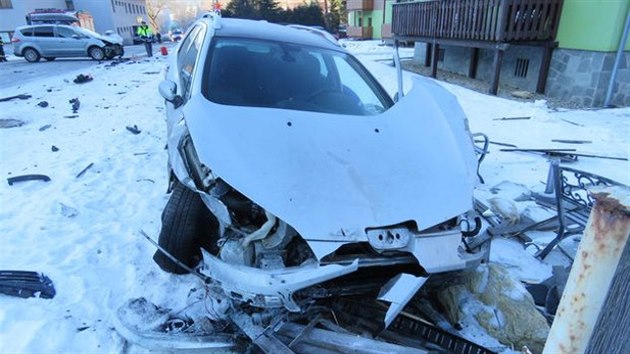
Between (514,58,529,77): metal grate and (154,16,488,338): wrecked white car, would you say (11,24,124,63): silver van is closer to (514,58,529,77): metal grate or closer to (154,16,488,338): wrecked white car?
(514,58,529,77): metal grate

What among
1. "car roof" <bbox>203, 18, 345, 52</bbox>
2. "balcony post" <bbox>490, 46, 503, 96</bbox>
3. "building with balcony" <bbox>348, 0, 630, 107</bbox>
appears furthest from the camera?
"balcony post" <bbox>490, 46, 503, 96</bbox>

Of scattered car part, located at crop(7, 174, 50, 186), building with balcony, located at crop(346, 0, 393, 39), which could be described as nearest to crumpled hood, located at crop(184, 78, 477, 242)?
scattered car part, located at crop(7, 174, 50, 186)

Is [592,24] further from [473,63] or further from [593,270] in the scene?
[593,270]

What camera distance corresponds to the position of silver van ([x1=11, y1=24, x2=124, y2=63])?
17.1 metres

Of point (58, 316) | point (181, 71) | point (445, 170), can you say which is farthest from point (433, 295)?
point (181, 71)

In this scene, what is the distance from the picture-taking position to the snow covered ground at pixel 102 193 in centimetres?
252

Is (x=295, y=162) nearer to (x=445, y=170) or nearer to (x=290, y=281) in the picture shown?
(x=290, y=281)

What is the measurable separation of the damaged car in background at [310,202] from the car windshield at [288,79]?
36 millimetres

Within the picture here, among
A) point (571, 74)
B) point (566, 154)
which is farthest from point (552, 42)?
point (566, 154)

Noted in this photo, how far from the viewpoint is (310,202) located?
81.7 inches

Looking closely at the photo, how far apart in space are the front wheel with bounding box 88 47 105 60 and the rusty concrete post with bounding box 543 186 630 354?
2080 centimetres

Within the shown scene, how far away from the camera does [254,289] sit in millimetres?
2027

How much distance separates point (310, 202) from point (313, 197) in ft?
0.12

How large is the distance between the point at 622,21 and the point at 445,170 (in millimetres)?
7169
